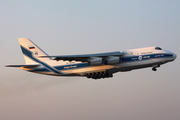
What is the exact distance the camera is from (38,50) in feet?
96.9

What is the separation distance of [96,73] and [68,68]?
9.47 ft

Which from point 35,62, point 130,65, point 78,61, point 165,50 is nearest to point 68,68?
point 78,61

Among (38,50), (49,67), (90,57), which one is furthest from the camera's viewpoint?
(38,50)

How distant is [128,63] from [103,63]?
2.43 m

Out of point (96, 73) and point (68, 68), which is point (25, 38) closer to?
point (68, 68)

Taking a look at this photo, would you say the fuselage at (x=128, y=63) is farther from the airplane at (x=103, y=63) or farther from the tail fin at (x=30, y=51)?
the tail fin at (x=30, y=51)

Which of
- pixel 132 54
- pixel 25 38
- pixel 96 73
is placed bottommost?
pixel 96 73

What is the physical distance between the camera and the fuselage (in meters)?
25.9

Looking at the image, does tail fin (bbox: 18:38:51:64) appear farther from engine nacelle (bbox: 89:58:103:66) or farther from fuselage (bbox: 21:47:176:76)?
engine nacelle (bbox: 89:58:103:66)

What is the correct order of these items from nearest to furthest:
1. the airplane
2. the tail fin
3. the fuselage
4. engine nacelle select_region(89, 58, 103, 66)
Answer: engine nacelle select_region(89, 58, 103, 66), the airplane, the fuselage, the tail fin

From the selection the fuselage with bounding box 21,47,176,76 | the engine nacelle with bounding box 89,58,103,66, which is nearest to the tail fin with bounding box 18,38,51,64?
the fuselage with bounding box 21,47,176,76

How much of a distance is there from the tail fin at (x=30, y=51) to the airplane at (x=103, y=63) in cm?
113

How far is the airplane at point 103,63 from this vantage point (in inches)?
1001

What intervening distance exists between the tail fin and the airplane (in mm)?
1132
